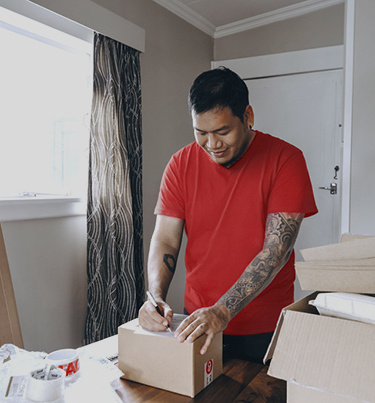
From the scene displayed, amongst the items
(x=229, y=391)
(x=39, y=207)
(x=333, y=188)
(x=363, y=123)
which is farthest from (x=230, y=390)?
(x=333, y=188)

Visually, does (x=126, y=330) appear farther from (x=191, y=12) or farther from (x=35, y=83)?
(x=191, y=12)

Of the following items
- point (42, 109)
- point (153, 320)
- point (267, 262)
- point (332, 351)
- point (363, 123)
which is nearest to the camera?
point (332, 351)

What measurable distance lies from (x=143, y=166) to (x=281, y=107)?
1.41 m

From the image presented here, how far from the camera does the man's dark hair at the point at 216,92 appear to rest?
50.4 inches

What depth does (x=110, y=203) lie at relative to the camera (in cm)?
253

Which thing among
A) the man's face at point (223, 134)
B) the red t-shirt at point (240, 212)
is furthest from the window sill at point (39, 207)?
the man's face at point (223, 134)

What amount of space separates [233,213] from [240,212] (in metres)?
0.02

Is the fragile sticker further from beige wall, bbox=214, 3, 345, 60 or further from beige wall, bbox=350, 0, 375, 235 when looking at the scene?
beige wall, bbox=214, 3, 345, 60

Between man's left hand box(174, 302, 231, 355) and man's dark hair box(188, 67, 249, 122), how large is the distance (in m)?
0.63

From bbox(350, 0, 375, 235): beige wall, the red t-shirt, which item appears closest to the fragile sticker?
the red t-shirt

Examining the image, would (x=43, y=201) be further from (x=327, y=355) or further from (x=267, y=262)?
(x=327, y=355)

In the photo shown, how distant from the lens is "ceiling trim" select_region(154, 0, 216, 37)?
3125 millimetres

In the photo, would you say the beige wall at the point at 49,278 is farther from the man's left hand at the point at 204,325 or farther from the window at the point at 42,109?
the man's left hand at the point at 204,325

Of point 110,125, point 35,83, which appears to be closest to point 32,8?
point 35,83
